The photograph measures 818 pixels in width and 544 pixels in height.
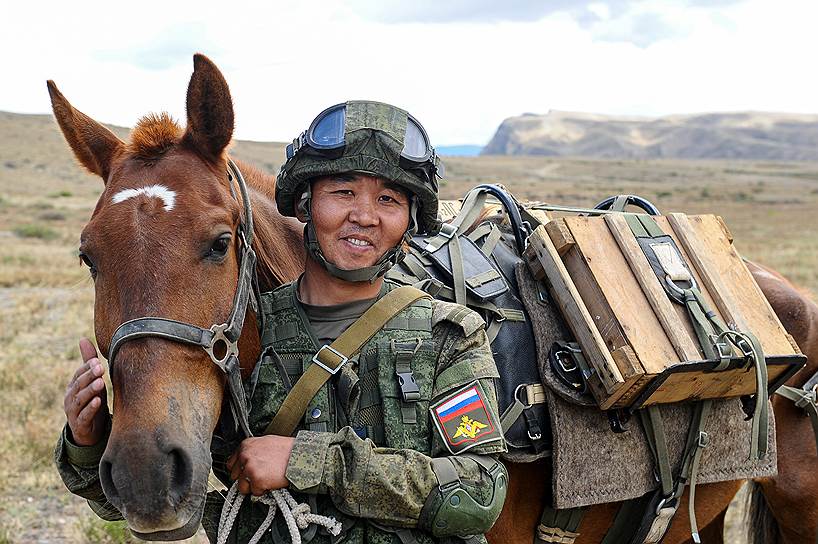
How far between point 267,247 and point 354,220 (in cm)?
65

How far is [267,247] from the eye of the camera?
9.75ft

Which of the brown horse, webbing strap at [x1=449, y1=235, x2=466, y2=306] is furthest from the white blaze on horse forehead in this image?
webbing strap at [x1=449, y1=235, x2=466, y2=306]

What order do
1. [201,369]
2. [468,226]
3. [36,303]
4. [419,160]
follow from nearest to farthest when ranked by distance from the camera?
[201,369]
[419,160]
[468,226]
[36,303]

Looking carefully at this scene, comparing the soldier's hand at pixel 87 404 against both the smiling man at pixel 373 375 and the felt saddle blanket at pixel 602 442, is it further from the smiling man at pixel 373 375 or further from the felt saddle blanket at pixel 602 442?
the felt saddle blanket at pixel 602 442

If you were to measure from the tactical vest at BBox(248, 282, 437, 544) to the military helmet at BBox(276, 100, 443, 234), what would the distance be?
0.44 m

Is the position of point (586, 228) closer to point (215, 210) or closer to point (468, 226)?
point (468, 226)

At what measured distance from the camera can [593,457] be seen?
120 inches

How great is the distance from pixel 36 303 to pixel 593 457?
473 inches

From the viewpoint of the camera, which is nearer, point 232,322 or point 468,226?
point 232,322

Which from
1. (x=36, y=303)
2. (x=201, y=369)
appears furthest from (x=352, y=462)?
(x=36, y=303)

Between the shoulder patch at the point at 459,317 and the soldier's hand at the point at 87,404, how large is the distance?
3.39ft

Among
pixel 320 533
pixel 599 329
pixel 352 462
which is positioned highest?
pixel 599 329

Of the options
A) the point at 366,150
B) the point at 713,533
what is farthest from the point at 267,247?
the point at 713,533

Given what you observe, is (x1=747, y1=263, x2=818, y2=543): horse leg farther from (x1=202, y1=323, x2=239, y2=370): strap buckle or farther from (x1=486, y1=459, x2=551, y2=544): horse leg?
(x1=202, y1=323, x2=239, y2=370): strap buckle
